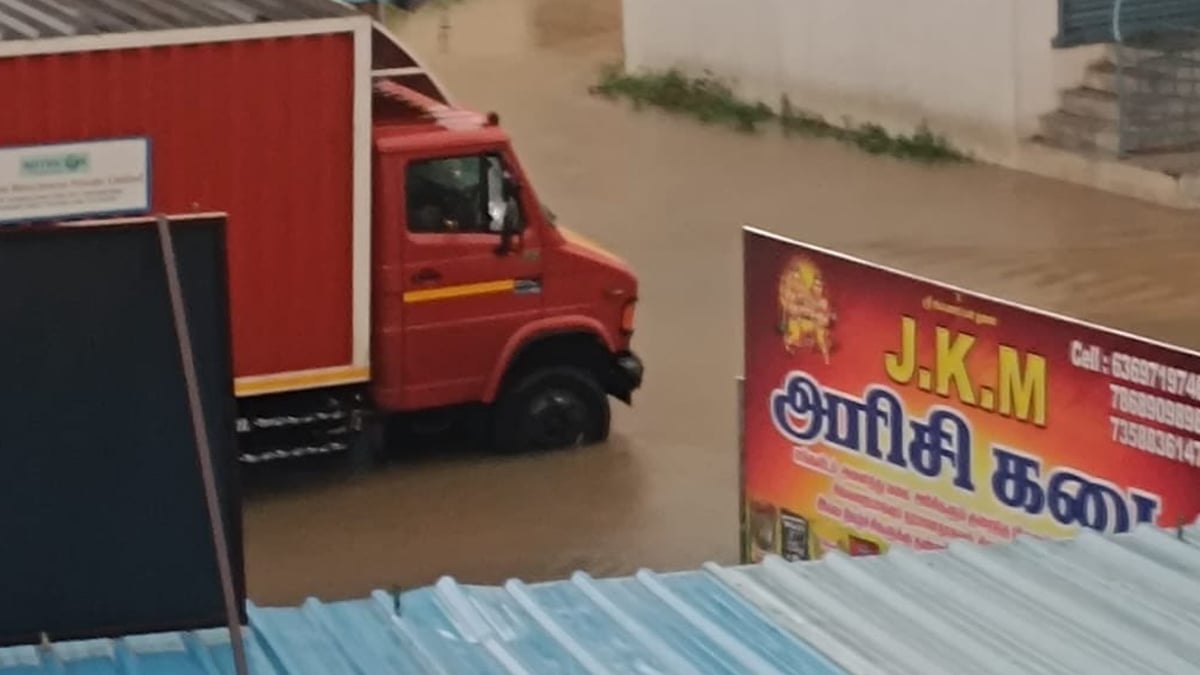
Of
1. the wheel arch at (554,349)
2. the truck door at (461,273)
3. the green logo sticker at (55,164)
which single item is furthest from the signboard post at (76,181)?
the wheel arch at (554,349)

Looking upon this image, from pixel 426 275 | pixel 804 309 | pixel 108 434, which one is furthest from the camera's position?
pixel 426 275

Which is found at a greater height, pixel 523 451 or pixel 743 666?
pixel 743 666

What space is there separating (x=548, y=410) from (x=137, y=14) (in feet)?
11.4

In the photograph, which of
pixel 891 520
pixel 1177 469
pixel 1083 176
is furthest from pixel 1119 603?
pixel 1083 176

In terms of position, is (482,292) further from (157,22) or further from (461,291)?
(157,22)

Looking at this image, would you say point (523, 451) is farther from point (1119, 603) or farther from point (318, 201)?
point (1119, 603)

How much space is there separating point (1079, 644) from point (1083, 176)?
1752 centimetres

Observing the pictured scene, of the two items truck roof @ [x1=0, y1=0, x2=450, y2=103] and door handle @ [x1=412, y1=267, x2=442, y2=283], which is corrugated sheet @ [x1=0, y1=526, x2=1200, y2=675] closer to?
truck roof @ [x1=0, y1=0, x2=450, y2=103]

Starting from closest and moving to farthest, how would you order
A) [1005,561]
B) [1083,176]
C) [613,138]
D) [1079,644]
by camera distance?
[1079,644]
[1005,561]
[1083,176]
[613,138]

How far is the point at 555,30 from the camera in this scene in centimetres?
3469

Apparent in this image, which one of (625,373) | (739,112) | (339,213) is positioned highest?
(739,112)

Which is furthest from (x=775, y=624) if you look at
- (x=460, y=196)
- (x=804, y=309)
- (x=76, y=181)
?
(x=460, y=196)

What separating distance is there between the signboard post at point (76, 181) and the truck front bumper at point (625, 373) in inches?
383

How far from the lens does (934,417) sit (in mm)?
9984
